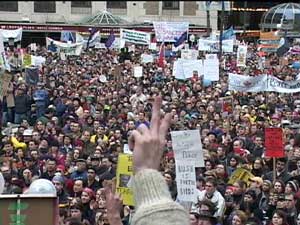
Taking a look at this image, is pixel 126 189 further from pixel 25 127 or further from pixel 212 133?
pixel 25 127

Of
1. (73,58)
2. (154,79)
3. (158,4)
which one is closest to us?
(154,79)

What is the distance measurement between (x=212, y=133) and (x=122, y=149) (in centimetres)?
183

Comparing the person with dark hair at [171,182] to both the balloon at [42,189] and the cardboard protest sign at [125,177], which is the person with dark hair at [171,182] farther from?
the balloon at [42,189]

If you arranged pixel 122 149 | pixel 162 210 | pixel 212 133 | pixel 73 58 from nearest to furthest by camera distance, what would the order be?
1. pixel 162 210
2. pixel 122 149
3. pixel 212 133
4. pixel 73 58

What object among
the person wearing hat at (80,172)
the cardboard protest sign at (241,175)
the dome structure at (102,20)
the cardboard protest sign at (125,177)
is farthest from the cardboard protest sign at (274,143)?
the dome structure at (102,20)

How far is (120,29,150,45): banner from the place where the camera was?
97.6 ft

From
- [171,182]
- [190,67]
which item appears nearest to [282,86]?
[190,67]

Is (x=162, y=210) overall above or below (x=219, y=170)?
above

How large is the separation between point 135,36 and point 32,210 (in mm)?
27465

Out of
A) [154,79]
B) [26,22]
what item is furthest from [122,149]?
[26,22]

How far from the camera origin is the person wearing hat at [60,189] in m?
9.55

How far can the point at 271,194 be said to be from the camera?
905cm

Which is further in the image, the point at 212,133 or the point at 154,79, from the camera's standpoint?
the point at 154,79

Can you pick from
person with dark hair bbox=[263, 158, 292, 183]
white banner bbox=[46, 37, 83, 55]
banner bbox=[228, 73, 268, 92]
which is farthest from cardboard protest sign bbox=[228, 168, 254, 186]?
white banner bbox=[46, 37, 83, 55]
